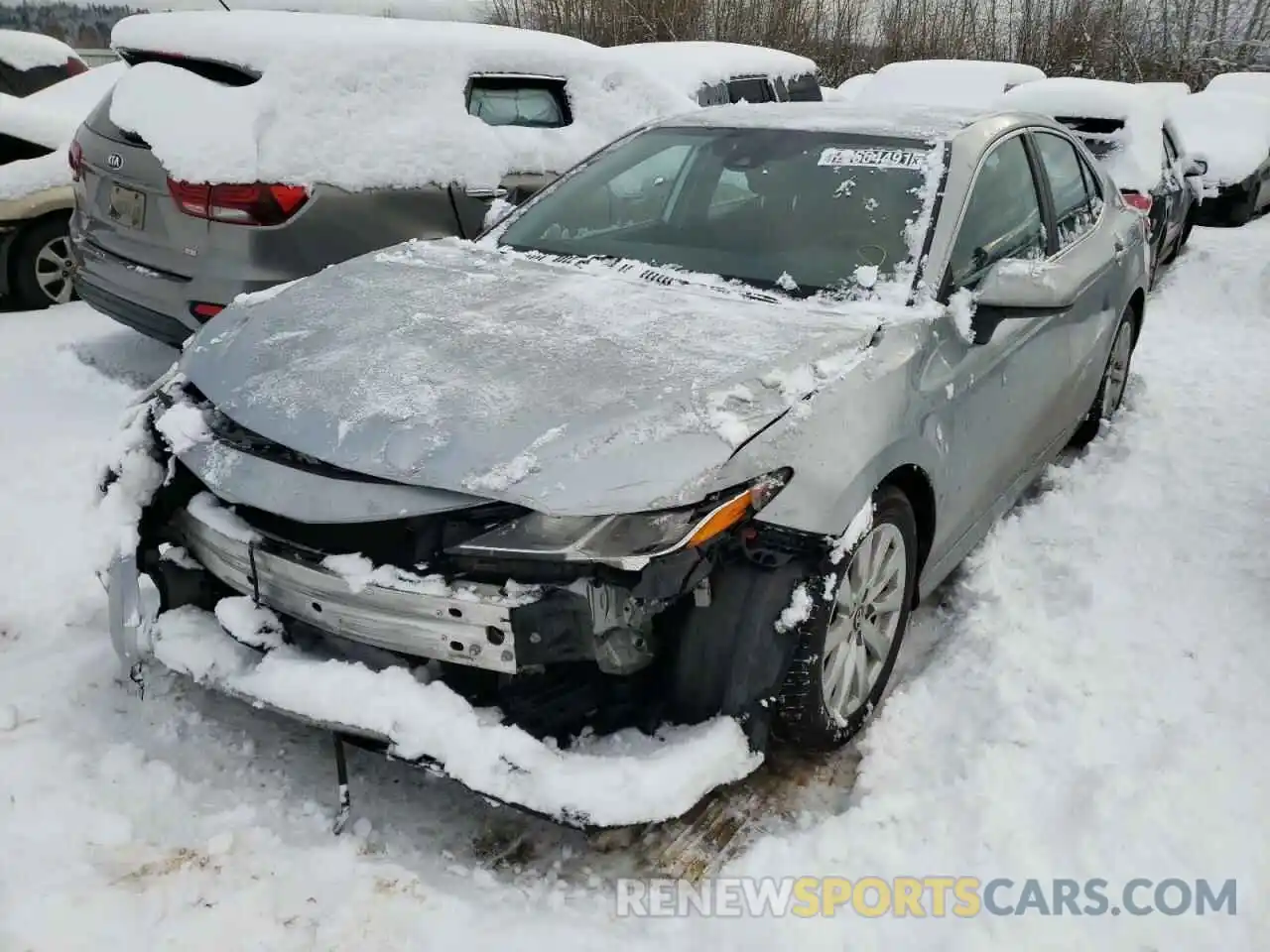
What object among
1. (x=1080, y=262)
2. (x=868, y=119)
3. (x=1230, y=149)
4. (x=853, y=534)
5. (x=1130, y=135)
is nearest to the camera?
(x=853, y=534)

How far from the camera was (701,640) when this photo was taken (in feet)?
7.61

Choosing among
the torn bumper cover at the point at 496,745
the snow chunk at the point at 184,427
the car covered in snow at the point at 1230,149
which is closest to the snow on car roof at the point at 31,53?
the snow chunk at the point at 184,427

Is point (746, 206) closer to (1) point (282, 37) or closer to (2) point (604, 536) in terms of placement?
(2) point (604, 536)

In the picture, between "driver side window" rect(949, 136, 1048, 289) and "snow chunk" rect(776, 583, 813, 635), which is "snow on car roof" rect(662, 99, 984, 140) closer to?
"driver side window" rect(949, 136, 1048, 289)

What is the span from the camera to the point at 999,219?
11.3 feet

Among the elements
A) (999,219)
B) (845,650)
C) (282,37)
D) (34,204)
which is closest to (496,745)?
(845,650)

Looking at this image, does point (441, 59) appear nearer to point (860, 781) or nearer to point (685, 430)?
point (685, 430)

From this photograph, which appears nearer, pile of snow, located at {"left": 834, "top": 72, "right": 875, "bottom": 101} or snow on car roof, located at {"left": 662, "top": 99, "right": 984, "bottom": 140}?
snow on car roof, located at {"left": 662, "top": 99, "right": 984, "bottom": 140}

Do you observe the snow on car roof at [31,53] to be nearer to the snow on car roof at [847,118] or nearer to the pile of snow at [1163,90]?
the snow on car roof at [847,118]

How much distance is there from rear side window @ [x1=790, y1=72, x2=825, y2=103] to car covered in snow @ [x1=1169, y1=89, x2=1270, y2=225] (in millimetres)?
4615

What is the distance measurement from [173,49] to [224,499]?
334 cm

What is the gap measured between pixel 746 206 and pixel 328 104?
2.37m

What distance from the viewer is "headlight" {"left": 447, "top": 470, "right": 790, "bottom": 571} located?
2.11m

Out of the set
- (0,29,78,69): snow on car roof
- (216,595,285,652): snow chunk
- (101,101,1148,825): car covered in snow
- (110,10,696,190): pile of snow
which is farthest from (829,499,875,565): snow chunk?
(0,29,78,69): snow on car roof
